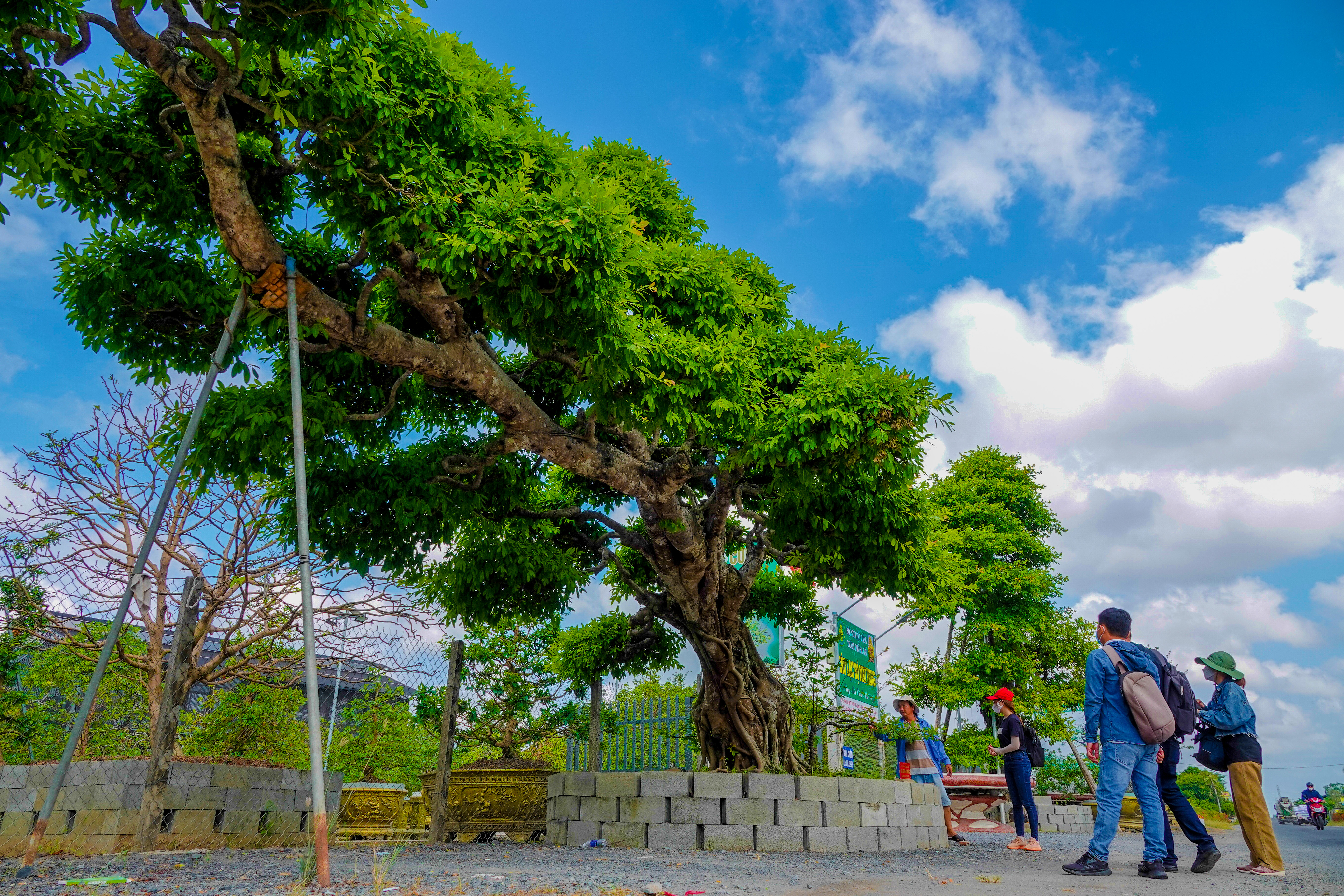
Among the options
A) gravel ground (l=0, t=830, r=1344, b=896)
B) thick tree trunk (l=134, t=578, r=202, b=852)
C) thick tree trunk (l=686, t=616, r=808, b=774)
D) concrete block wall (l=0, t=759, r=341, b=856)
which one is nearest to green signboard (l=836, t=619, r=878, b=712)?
thick tree trunk (l=686, t=616, r=808, b=774)

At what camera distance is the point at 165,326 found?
22.0ft

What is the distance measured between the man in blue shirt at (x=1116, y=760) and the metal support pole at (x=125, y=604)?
19.1 ft

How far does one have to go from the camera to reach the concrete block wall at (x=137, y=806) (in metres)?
6.57

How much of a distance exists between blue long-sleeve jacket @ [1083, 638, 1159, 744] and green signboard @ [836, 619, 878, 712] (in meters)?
6.51

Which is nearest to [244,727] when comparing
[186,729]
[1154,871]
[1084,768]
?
[186,729]

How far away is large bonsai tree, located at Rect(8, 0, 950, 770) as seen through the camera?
5.34m

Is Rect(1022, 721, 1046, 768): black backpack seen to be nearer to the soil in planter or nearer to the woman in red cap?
the woman in red cap

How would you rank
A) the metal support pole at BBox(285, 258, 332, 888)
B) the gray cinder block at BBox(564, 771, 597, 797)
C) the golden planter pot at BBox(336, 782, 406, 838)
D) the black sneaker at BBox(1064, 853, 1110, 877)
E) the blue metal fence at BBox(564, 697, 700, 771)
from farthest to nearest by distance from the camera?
1. the blue metal fence at BBox(564, 697, 700, 771)
2. the golden planter pot at BBox(336, 782, 406, 838)
3. the gray cinder block at BBox(564, 771, 597, 797)
4. the black sneaker at BBox(1064, 853, 1110, 877)
5. the metal support pole at BBox(285, 258, 332, 888)

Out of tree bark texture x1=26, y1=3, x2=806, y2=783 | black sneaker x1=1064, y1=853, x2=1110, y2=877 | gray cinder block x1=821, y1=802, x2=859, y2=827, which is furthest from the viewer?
gray cinder block x1=821, y1=802, x2=859, y2=827

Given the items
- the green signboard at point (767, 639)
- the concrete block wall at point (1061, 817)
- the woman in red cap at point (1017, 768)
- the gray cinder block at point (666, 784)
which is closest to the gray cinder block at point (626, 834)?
the gray cinder block at point (666, 784)

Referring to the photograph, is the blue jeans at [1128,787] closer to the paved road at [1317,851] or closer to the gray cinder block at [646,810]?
the paved road at [1317,851]

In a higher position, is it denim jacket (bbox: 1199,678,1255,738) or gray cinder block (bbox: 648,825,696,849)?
denim jacket (bbox: 1199,678,1255,738)

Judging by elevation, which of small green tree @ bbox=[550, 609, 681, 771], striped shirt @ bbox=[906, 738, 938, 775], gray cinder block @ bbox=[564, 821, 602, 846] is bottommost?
gray cinder block @ bbox=[564, 821, 602, 846]

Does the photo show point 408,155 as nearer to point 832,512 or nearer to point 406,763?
point 832,512
